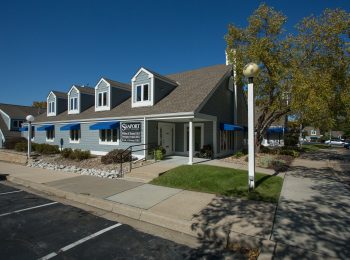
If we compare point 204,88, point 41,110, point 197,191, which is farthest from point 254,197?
point 41,110

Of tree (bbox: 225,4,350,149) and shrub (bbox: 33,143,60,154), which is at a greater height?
tree (bbox: 225,4,350,149)

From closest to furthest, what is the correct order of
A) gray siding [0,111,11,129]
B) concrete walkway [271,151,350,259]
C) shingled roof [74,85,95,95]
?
concrete walkway [271,151,350,259]
shingled roof [74,85,95,95]
gray siding [0,111,11,129]

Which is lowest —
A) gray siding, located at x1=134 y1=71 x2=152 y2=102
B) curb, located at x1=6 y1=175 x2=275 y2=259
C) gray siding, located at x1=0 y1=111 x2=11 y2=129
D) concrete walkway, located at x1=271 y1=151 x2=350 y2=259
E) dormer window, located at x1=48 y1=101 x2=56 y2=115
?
curb, located at x1=6 y1=175 x2=275 y2=259

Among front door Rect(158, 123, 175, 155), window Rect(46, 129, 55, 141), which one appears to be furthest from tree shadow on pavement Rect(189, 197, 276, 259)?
window Rect(46, 129, 55, 141)

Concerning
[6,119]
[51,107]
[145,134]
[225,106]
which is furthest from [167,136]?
[6,119]

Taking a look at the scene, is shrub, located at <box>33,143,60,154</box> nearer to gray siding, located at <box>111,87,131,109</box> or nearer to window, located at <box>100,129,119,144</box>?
window, located at <box>100,129,119,144</box>

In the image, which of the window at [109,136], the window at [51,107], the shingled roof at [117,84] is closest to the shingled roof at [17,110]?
the window at [51,107]

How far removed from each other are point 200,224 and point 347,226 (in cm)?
349

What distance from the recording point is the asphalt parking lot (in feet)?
15.1

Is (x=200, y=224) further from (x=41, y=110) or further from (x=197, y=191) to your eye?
(x=41, y=110)

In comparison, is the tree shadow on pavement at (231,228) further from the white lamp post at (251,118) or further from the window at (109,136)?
the window at (109,136)

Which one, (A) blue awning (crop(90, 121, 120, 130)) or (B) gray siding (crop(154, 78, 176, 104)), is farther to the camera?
(B) gray siding (crop(154, 78, 176, 104))

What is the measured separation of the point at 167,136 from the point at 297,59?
11134mm

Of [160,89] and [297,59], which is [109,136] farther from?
[297,59]
